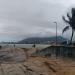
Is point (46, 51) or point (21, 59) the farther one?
point (46, 51)

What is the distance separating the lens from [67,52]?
1145 inches

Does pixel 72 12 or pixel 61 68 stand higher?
pixel 72 12

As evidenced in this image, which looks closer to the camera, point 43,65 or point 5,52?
point 43,65

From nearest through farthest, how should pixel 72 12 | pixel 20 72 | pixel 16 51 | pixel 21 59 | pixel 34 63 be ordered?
pixel 20 72
pixel 34 63
pixel 21 59
pixel 16 51
pixel 72 12

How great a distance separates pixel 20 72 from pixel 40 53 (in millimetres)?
9955

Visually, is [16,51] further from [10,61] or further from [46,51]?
[46,51]

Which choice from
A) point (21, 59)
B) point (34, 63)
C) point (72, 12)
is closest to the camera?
point (34, 63)

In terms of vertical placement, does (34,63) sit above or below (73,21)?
below

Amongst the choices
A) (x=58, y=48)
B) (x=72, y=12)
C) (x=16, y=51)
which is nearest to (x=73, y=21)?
(x=72, y=12)

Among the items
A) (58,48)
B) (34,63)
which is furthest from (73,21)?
(34,63)

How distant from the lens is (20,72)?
18.3 meters

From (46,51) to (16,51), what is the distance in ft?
19.4

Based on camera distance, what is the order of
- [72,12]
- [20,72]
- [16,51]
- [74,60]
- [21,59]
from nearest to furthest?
[20,72] → [21,59] → [16,51] → [74,60] → [72,12]

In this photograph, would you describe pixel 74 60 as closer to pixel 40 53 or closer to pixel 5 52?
pixel 40 53
